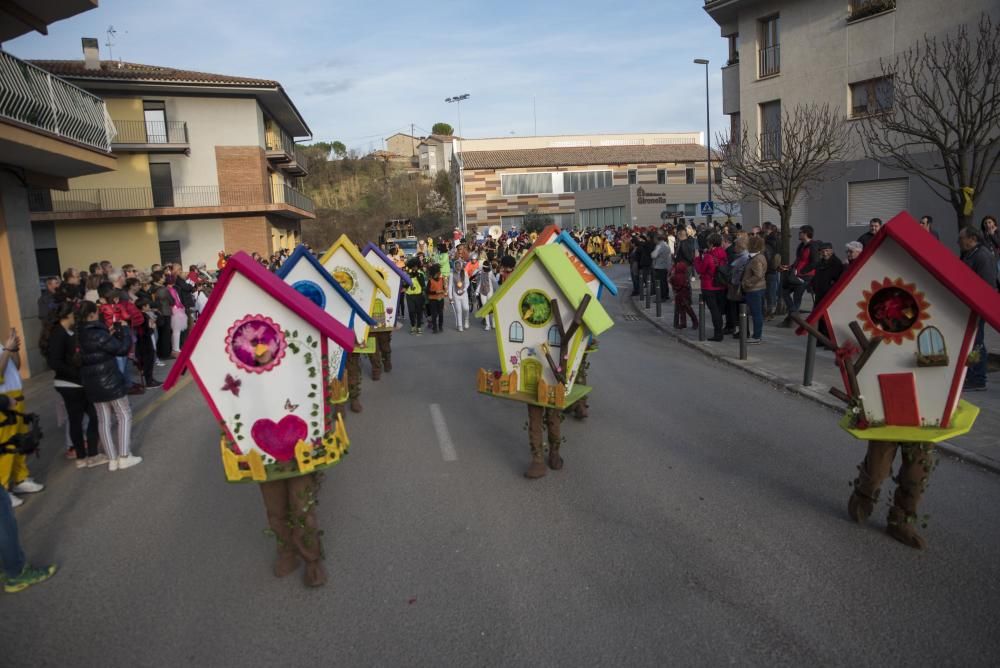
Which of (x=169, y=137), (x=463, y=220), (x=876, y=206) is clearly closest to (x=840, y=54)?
(x=876, y=206)

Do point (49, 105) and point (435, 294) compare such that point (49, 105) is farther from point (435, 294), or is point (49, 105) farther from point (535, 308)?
point (535, 308)

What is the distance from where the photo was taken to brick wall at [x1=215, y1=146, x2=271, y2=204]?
34750 mm

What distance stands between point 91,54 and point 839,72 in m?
32.9

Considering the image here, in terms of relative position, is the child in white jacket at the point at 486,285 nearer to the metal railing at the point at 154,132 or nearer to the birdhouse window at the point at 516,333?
the birdhouse window at the point at 516,333

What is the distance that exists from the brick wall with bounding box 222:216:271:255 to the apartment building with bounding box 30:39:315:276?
5 centimetres

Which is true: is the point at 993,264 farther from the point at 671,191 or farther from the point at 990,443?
the point at 671,191

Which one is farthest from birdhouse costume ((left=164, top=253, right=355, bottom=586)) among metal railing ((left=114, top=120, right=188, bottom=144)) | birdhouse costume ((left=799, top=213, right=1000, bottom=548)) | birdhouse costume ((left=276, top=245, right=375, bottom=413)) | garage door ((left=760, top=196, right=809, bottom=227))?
metal railing ((left=114, top=120, right=188, bottom=144))

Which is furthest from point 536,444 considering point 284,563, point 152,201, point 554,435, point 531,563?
point 152,201

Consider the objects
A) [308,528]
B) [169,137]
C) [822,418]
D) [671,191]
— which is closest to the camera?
[308,528]

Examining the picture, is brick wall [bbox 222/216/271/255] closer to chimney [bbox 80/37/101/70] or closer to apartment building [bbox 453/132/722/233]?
chimney [bbox 80/37/101/70]

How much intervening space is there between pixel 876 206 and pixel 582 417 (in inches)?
668

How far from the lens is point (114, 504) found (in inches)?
253

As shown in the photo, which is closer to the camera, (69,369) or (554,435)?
(554,435)

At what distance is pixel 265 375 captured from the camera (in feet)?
14.9
